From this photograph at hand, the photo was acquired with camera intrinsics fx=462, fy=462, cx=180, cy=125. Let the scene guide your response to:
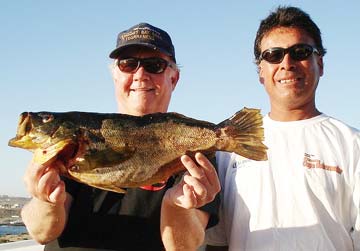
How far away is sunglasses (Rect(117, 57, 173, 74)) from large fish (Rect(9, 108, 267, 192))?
1.27m

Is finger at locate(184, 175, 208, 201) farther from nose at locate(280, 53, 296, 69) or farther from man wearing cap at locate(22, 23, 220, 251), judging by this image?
nose at locate(280, 53, 296, 69)

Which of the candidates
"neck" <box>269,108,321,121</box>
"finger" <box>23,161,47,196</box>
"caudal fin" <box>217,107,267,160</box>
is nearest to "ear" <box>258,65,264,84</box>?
"neck" <box>269,108,321,121</box>

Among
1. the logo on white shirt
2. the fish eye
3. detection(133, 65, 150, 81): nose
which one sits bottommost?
the logo on white shirt

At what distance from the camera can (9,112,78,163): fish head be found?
415 cm

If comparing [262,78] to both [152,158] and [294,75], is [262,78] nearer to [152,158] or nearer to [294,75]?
[294,75]

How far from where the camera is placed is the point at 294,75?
5887mm

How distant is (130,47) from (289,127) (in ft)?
7.38

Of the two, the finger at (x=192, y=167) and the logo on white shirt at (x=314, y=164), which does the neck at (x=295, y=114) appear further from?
the finger at (x=192, y=167)

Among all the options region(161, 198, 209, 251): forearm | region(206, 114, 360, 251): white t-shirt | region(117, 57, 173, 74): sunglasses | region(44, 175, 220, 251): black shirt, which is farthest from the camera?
region(117, 57, 173, 74): sunglasses

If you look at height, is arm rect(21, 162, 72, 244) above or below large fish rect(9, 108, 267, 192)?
below

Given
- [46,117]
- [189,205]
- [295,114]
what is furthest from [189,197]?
[295,114]

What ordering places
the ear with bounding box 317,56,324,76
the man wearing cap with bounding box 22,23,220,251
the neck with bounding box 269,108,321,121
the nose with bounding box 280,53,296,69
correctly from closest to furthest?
the man wearing cap with bounding box 22,23,220,251, the nose with bounding box 280,53,296,69, the neck with bounding box 269,108,321,121, the ear with bounding box 317,56,324,76

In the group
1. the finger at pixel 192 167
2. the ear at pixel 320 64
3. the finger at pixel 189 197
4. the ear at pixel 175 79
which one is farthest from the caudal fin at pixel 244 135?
the ear at pixel 320 64

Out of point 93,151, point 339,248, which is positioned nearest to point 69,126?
point 93,151
